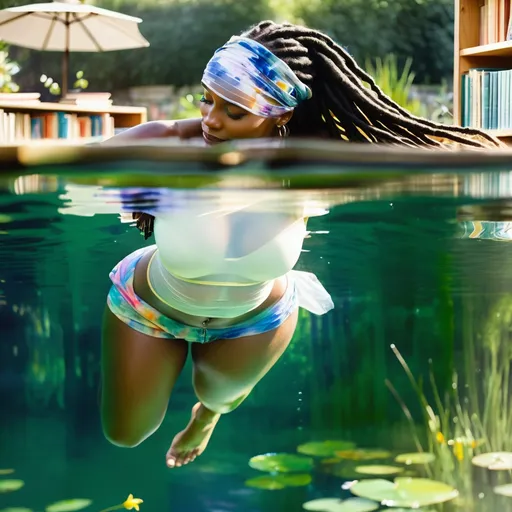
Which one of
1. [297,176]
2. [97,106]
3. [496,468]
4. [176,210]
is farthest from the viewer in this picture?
[97,106]

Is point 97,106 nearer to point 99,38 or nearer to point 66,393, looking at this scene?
point 99,38

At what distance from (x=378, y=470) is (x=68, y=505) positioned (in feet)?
5.43

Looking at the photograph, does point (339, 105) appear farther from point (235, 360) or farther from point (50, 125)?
point (50, 125)

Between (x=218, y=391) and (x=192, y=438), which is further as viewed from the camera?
(x=192, y=438)

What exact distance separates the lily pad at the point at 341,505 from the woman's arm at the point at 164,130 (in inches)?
110

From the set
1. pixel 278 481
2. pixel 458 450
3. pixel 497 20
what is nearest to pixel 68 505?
pixel 278 481

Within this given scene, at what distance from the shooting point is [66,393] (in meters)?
4.79

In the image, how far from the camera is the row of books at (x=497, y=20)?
5020mm

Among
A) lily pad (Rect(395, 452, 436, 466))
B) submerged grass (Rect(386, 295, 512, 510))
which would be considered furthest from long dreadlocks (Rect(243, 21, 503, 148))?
lily pad (Rect(395, 452, 436, 466))

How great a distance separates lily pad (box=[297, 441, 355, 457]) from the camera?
15.2 ft

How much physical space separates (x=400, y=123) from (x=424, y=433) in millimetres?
2746

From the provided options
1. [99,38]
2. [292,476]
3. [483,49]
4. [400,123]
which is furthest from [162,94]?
[400,123]

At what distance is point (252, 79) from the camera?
5.90 ft

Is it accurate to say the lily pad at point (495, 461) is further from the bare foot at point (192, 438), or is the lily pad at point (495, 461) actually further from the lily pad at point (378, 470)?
the bare foot at point (192, 438)
